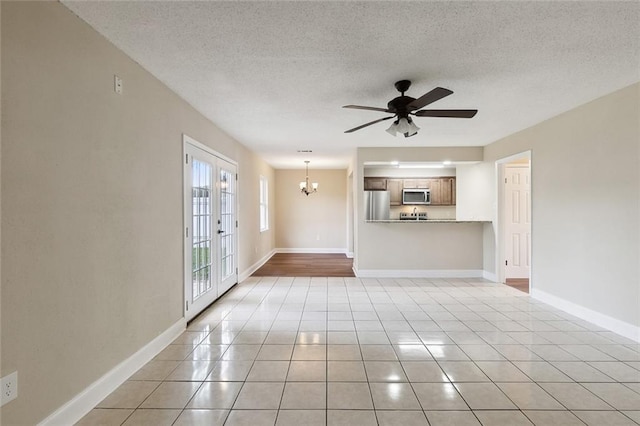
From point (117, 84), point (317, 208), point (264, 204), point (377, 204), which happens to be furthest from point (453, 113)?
point (317, 208)

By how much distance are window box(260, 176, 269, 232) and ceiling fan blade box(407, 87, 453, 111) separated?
5.36 metres

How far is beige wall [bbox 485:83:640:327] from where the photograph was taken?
10.1 feet

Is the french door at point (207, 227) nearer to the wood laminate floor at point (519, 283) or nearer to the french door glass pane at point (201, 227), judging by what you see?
the french door glass pane at point (201, 227)

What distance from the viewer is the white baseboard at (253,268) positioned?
572 cm

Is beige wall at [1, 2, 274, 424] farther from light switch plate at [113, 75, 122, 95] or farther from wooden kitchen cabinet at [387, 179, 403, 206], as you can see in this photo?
wooden kitchen cabinet at [387, 179, 403, 206]

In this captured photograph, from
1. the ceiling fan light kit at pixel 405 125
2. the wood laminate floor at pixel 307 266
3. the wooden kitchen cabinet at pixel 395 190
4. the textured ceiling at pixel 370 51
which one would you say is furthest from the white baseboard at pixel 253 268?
the ceiling fan light kit at pixel 405 125

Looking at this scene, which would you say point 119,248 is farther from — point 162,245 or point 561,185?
point 561,185

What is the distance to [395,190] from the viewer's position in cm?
794

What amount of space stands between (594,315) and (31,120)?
16.7ft

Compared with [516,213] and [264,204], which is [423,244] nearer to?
[516,213]

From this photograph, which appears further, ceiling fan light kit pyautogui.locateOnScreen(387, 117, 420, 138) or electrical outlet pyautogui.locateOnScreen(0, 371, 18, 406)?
ceiling fan light kit pyautogui.locateOnScreen(387, 117, 420, 138)

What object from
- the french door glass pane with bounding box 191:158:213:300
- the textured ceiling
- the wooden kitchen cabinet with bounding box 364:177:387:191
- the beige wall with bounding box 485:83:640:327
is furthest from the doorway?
the french door glass pane with bounding box 191:158:213:300

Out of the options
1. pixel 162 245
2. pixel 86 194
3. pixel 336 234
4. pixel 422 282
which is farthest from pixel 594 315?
pixel 336 234

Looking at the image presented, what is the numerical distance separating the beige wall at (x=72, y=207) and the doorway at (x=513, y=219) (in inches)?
206
